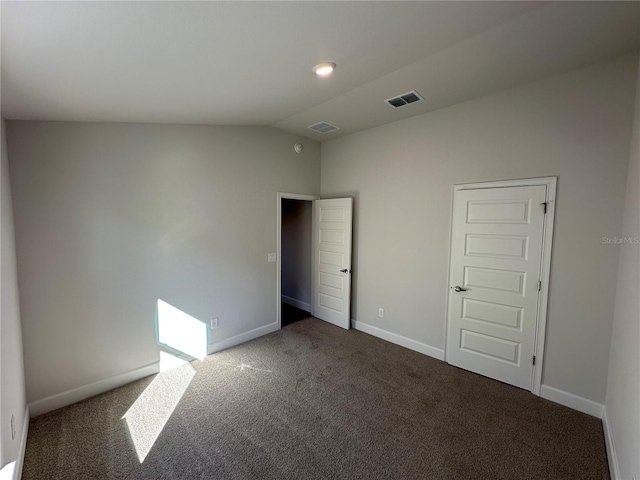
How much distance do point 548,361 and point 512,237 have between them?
1229 mm

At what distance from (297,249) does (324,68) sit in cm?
361

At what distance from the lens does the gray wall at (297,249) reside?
5070 millimetres

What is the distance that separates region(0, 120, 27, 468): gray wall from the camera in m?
1.61

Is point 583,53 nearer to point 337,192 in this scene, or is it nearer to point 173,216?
point 337,192

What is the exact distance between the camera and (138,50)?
148cm

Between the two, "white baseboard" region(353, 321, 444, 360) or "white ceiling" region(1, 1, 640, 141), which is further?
"white baseboard" region(353, 321, 444, 360)

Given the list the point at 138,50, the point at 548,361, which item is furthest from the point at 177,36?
the point at 548,361

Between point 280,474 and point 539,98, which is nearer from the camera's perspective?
point 280,474

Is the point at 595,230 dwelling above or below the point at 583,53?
below

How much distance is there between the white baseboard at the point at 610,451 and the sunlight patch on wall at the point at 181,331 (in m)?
3.70

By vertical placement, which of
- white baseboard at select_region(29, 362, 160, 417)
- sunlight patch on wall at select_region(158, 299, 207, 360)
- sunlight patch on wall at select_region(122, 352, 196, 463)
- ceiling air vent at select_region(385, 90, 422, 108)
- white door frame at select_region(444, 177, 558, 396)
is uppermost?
ceiling air vent at select_region(385, 90, 422, 108)

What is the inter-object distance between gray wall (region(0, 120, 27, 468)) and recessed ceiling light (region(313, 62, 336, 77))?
2380 mm

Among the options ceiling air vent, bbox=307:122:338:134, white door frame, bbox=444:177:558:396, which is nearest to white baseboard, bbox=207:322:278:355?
ceiling air vent, bbox=307:122:338:134

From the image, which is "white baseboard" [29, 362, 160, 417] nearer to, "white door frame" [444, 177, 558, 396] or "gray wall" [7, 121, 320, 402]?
"gray wall" [7, 121, 320, 402]
